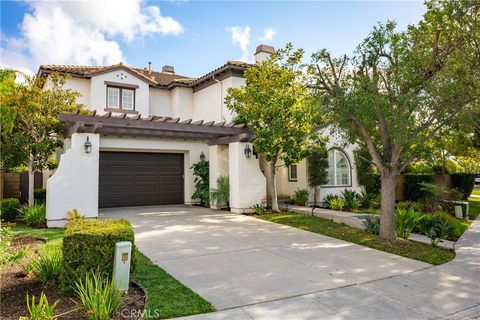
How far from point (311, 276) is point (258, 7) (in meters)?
8.34

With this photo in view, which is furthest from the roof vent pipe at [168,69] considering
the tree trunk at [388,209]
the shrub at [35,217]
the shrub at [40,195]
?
the tree trunk at [388,209]

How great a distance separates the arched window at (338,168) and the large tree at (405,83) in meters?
7.32

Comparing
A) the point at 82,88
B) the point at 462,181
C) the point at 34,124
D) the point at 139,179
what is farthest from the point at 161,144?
the point at 462,181

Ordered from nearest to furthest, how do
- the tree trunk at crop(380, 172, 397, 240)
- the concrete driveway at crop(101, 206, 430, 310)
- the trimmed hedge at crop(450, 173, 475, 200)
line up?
the concrete driveway at crop(101, 206, 430, 310) → the tree trunk at crop(380, 172, 397, 240) → the trimmed hedge at crop(450, 173, 475, 200)

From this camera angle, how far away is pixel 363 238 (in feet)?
29.3

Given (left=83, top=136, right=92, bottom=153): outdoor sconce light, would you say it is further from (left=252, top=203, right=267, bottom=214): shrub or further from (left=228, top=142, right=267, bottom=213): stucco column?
(left=252, top=203, right=267, bottom=214): shrub

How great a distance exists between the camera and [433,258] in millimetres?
7156

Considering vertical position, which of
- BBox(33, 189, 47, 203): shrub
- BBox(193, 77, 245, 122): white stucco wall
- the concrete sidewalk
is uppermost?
BBox(193, 77, 245, 122): white stucco wall

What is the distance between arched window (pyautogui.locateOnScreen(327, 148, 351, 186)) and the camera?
16.5 m

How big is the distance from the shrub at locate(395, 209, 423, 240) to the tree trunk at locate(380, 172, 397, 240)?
2.13 feet

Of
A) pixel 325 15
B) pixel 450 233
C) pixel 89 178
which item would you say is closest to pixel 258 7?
pixel 325 15

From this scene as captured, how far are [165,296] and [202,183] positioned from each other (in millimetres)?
11711

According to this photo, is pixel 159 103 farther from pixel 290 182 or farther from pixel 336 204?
pixel 336 204

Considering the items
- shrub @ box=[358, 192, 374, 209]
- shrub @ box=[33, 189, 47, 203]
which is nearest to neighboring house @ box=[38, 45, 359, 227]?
shrub @ box=[358, 192, 374, 209]
